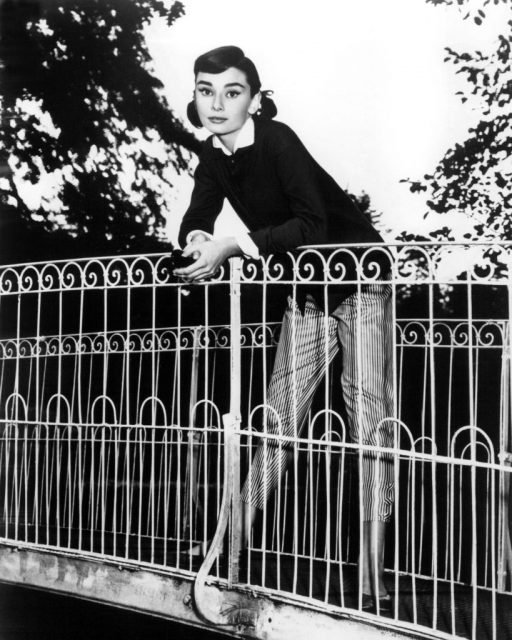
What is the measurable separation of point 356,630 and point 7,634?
8.77 feet

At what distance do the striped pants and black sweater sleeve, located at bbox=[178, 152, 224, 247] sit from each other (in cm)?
67

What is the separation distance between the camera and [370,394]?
3379 mm

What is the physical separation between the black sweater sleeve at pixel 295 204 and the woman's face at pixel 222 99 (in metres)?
0.40

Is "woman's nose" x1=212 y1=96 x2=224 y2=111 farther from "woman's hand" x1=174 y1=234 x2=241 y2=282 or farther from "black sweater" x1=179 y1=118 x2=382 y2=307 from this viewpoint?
"woman's hand" x1=174 y1=234 x2=241 y2=282

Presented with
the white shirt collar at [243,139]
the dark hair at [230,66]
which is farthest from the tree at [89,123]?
the white shirt collar at [243,139]

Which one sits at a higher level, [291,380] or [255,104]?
[255,104]

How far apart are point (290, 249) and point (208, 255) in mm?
331

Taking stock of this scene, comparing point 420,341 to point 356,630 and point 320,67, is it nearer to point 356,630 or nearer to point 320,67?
point 320,67

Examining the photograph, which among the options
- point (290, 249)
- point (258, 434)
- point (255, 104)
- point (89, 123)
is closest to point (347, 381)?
point (258, 434)

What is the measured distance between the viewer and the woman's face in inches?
155

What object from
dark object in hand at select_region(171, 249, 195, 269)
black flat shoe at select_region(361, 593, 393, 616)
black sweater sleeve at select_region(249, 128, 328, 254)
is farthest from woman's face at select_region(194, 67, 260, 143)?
black flat shoe at select_region(361, 593, 393, 616)

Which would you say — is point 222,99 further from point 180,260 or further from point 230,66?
point 180,260

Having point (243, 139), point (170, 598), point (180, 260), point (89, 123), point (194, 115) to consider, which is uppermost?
point (89, 123)

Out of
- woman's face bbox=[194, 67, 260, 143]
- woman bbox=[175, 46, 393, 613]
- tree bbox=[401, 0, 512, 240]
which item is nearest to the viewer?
woman bbox=[175, 46, 393, 613]
